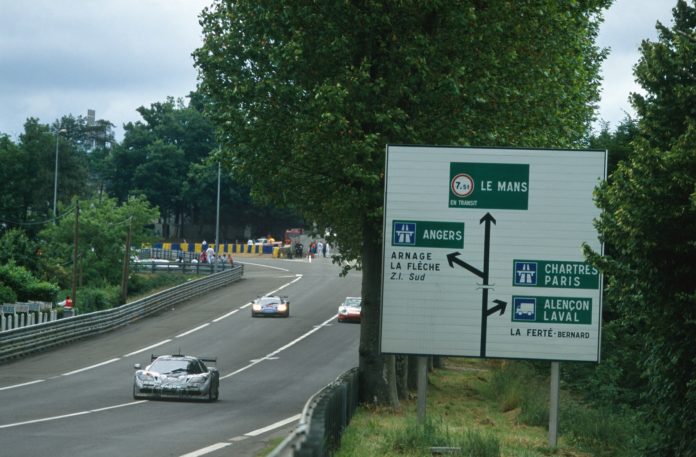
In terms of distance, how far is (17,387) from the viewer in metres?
33.2

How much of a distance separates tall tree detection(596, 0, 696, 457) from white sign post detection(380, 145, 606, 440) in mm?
2287

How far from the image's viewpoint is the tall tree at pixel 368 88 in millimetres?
25927

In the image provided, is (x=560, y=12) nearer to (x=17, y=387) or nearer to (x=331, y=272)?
(x=17, y=387)

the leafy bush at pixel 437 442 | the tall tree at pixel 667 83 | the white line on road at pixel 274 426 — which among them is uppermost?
the tall tree at pixel 667 83

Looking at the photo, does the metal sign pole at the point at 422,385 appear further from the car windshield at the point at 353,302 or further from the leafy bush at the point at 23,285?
the leafy bush at the point at 23,285

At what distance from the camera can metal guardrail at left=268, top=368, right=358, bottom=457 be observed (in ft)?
31.2

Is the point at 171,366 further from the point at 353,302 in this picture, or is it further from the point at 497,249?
the point at 353,302

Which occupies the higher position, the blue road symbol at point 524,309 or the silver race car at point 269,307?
the blue road symbol at point 524,309

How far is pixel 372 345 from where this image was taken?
2719 cm

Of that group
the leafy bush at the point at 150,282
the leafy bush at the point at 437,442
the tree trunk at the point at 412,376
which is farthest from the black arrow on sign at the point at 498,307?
the leafy bush at the point at 150,282

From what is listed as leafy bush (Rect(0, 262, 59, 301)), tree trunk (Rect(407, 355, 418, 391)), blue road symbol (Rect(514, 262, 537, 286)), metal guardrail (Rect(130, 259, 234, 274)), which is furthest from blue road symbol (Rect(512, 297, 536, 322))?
metal guardrail (Rect(130, 259, 234, 274))

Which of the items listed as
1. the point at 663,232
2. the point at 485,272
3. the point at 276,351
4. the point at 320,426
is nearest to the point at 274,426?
the point at 485,272

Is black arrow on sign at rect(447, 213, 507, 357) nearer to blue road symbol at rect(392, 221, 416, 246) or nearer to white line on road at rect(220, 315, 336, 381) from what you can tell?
blue road symbol at rect(392, 221, 416, 246)

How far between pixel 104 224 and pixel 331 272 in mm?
18775
